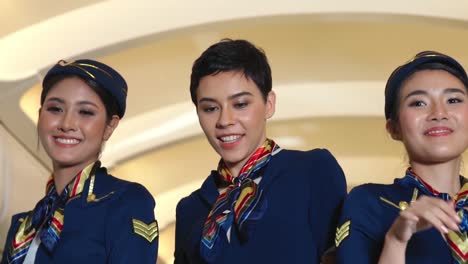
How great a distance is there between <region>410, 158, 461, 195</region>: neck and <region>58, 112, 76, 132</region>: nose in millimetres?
1420

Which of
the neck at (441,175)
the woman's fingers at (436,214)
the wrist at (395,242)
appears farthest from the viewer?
the neck at (441,175)

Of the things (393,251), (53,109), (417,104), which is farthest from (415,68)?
(53,109)

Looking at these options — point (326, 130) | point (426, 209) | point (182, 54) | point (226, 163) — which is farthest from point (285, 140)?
point (426, 209)

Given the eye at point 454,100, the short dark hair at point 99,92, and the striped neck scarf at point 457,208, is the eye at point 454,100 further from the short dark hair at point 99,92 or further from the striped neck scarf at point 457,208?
the short dark hair at point 99,92

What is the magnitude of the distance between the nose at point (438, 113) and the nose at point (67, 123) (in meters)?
1.46

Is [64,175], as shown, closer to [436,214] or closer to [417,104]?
[417,104]

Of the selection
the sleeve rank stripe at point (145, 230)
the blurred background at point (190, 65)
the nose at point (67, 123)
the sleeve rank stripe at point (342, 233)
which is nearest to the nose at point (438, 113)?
the sleeve rank stripe at point (342, 233)

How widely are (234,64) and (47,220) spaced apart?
1.02 m

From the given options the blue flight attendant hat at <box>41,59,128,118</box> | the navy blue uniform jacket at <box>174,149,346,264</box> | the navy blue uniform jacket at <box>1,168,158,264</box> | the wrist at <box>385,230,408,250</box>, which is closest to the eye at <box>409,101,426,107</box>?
the navy blue uniform jacket at <box>174,149,346,264</box>

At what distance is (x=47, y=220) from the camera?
12.4 feet

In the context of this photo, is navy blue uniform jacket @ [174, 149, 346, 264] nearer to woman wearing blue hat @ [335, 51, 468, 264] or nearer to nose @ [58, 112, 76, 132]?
woman wearing blue hat @ [335, 51, 468, 264]

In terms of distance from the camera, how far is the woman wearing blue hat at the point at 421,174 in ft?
11.1

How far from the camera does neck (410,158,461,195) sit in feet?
11.8

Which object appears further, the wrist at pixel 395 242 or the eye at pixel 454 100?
the eye at pixel 454 100
